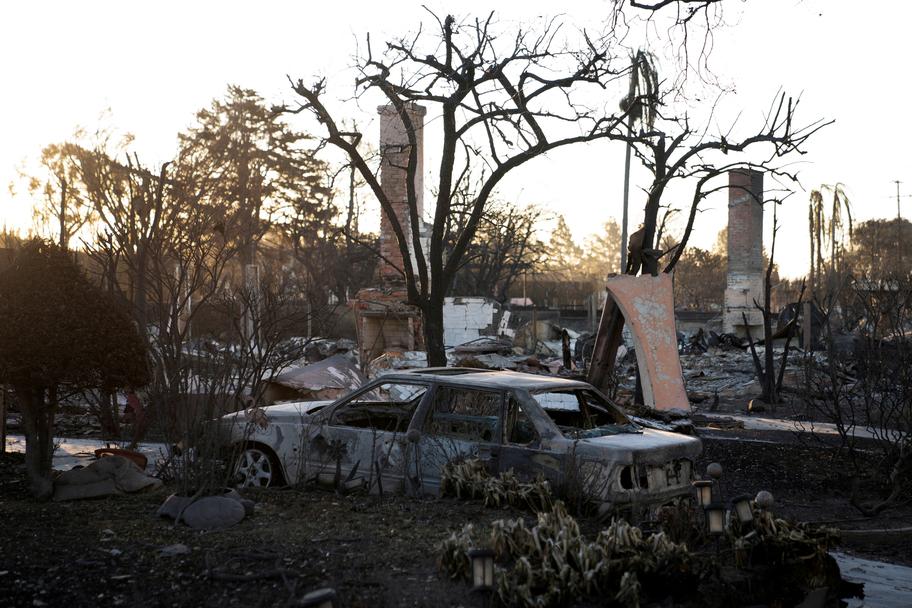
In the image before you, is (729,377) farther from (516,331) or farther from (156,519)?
(156,519)

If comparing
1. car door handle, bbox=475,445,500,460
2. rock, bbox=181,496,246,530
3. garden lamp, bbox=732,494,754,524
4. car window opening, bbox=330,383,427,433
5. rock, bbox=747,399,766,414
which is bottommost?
rock, bbox=747,399,766,414

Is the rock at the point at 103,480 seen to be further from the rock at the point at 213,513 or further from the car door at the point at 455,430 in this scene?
the car door at the point at 455,430

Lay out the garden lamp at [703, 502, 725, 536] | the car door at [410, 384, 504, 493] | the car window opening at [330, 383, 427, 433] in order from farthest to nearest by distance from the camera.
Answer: the car window opening at [330, 383, 427, 433]
the car door at [410, 384, 504, 493]
the garden lamp at [703, 502, 725, 536]

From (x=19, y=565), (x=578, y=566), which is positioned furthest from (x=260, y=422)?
(x=578, y=566)

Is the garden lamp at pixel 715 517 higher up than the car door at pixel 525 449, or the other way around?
the car door at pixel 525 449

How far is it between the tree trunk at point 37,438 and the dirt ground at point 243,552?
217 mm

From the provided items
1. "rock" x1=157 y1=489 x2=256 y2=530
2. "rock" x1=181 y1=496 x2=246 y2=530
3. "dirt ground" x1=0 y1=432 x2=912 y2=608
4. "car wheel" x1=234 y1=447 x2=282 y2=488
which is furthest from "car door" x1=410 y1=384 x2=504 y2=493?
"rock" x1=181 y1=496 x2=246 y2=530

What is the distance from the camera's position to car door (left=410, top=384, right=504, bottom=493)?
7316 mm

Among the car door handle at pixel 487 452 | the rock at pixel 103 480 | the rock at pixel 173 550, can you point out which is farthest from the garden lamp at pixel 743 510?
the rock at pixel 103 480

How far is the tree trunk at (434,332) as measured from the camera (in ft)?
43.9

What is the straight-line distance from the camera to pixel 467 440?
7.39 m

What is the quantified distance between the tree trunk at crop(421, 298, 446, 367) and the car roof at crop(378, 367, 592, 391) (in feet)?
16.8

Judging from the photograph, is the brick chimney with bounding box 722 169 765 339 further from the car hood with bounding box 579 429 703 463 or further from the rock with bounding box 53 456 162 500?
the rock with bounding box 53 456 162 500

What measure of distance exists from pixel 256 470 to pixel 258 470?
17 mm
